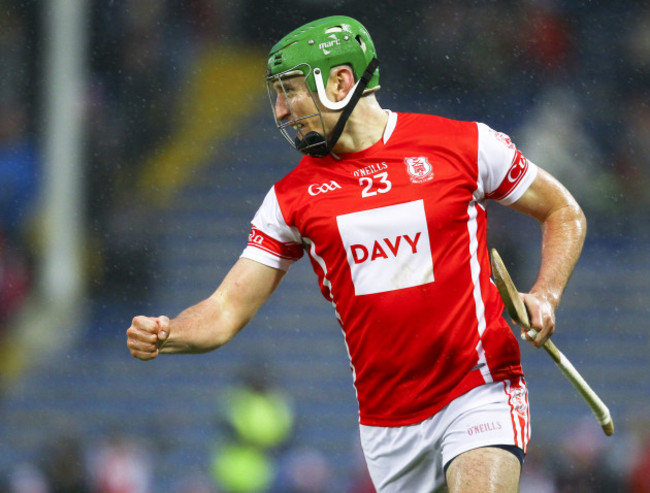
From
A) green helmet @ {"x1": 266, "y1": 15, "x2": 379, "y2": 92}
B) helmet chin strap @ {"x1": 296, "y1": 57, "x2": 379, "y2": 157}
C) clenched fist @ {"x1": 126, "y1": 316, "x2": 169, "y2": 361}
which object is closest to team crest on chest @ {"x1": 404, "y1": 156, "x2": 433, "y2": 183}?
helmet chin strap @ {"x1": 296, "y1": 57, "x2": 379, "y2": 157}

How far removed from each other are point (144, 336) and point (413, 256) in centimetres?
97

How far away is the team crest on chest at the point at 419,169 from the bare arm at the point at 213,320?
25.2 inches

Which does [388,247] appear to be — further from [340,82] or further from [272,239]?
[340,82]

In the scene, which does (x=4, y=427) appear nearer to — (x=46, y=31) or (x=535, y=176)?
(x=46, y=31)

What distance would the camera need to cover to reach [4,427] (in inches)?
459

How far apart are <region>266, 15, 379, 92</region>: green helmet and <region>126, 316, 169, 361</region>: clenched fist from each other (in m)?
1.05

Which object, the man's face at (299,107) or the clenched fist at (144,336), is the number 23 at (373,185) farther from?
the clenched fist at (144,336)

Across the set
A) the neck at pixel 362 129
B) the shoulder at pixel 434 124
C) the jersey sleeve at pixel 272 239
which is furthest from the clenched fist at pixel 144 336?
the shoulder at pixel 434 124

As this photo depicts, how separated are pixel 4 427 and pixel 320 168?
8.45m

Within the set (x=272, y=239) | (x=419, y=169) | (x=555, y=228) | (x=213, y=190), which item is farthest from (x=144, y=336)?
(x=213, y=190)

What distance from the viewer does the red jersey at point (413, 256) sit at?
3914mm

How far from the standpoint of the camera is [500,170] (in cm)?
406

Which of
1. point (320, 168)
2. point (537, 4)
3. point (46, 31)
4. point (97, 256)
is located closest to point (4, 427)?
point (97, 256)

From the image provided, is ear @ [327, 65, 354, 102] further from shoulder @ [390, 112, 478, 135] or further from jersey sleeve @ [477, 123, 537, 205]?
jersey sleeve @ [477, 123, 537, 205]
